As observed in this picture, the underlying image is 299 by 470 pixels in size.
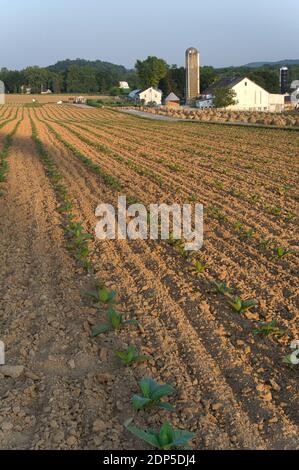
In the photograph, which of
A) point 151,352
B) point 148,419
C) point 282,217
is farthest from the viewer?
point 282,217

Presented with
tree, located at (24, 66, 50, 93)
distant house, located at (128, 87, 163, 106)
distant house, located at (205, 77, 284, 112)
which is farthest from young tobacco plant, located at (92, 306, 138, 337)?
tree, located at (24, 66, 50, 93)

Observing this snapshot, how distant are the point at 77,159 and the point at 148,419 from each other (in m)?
12.8

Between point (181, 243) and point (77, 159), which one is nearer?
point (181, 243)

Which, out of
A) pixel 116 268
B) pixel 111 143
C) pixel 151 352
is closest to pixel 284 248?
pixel 116 268

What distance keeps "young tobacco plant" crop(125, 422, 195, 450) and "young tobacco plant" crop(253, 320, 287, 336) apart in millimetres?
1577

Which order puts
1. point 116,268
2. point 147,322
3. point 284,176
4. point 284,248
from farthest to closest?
point 284,176 → point 284,248 → point 116,268 → point 147,322

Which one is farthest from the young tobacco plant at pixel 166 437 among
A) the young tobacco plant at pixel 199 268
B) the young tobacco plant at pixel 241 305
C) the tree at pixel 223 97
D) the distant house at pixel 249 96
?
the distant house at pixel 249 96

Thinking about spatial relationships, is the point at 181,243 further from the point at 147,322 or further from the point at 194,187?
the point at 194,187

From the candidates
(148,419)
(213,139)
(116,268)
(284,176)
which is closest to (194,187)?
(284,176)

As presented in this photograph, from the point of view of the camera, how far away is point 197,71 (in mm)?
85812

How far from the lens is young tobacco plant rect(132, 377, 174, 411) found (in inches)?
125

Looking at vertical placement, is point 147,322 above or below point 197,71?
below

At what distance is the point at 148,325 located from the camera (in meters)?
4.42

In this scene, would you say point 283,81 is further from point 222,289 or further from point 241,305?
point 241,305
